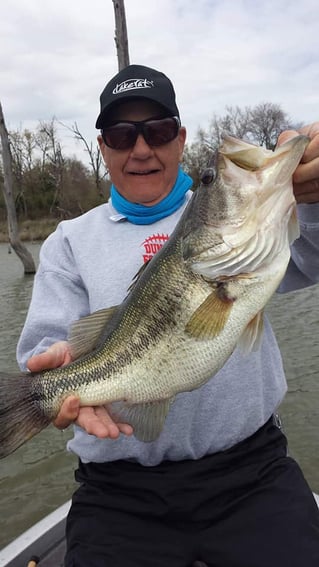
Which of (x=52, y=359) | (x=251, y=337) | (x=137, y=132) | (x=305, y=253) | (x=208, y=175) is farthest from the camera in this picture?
(x=137, y=132)

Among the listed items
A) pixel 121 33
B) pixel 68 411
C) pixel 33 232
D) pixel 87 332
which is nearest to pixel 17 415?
pixel 68 411

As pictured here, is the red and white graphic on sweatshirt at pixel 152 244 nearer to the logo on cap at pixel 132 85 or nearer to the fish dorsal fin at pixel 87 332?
the fish dorsal fin at pixel 87 332

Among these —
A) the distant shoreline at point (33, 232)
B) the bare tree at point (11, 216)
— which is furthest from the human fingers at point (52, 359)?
the distant shoreline at point (33, 232)

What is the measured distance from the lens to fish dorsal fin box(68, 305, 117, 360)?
7.24 ft

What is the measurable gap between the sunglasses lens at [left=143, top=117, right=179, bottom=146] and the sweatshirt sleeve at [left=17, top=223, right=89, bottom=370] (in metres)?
0.78

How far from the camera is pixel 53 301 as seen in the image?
2.78 m

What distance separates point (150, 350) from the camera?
6.52ft

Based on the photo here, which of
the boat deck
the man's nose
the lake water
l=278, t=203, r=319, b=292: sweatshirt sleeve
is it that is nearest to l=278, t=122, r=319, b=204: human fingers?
l=278, t=203, r=319, b=292: sweatshirt sleeve

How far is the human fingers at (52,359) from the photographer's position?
7.10 feet

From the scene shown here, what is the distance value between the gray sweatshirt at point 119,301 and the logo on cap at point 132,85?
0.71 meters

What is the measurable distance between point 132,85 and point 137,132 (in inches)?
10.9

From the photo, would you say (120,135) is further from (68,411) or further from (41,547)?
(41,547)

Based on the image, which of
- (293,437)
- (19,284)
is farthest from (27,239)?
(293,437)

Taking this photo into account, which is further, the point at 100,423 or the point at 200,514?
the point at 200,514
